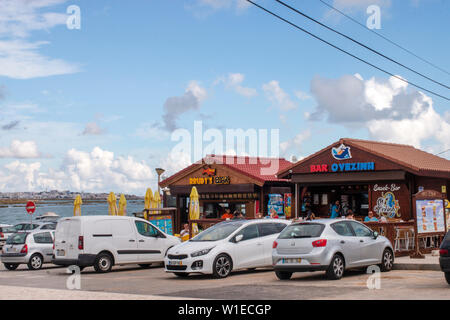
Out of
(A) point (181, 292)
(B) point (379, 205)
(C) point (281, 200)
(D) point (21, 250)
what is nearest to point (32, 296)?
(A) point (181, 292)

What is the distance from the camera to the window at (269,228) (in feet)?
64.4

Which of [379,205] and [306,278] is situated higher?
[379,205]

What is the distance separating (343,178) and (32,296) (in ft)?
63.9

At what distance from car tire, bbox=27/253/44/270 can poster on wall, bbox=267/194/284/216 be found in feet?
56.0

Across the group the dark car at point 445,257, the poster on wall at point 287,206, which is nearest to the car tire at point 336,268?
the dark car at point 445,257

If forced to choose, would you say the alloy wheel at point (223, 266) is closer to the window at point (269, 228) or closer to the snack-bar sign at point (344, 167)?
the window at point (269, 228)

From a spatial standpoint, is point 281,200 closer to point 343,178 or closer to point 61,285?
point 343,178

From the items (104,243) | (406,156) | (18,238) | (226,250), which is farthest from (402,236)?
(18,238)

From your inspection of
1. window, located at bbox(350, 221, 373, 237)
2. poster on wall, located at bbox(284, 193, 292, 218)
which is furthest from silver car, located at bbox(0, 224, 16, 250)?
window, located at bbox(350, 221, 373, 237)

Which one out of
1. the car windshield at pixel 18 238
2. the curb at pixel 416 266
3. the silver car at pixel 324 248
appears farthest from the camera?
the car windshield at pixel 18 238

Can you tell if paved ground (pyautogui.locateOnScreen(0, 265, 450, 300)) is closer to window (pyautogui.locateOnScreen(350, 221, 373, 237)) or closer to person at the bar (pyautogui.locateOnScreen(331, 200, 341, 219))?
window (pyautogui.locateOnScreen(350, 221, 373, 237))

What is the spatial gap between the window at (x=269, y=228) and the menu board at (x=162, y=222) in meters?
10.9

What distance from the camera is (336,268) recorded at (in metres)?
16.5
